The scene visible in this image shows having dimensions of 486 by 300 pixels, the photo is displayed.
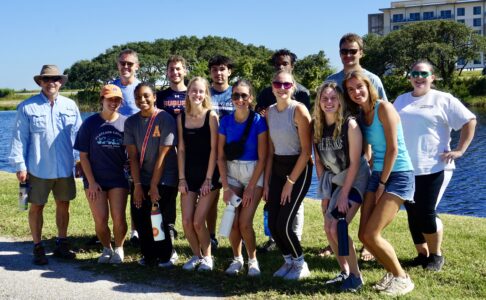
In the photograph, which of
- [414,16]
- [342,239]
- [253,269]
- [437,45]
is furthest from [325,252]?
[414,16]

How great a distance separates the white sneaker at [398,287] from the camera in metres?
4.85

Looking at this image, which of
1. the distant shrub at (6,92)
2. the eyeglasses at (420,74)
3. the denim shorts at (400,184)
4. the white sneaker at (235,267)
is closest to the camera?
the denim shorts at (400,184)

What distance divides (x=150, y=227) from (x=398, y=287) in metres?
2.86

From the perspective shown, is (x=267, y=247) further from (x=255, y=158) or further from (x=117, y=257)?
(x=117, y=257)

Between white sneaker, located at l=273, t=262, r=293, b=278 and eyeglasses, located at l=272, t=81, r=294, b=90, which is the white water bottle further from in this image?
eyeglasses, located at l=272, t=81, r=294, b=90

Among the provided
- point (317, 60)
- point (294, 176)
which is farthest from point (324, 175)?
point (317, 60)

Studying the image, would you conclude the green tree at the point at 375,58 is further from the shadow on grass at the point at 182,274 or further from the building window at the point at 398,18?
the shadow on grass at the point at 182,274

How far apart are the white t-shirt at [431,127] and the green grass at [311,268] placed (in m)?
1.20

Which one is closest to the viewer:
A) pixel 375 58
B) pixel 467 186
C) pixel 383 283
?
pixel 383 283

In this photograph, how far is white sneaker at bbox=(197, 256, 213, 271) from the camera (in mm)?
5629

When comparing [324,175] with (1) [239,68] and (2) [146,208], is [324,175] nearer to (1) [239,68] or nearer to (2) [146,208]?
(2) [146,208]

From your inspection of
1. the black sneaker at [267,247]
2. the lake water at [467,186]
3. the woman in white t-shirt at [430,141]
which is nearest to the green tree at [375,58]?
the lake water at [467,186]

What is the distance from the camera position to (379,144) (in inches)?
193

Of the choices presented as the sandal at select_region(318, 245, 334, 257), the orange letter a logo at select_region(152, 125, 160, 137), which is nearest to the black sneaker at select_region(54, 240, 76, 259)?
the orange letter a logo at select_region(152, 125, 160, 137)
